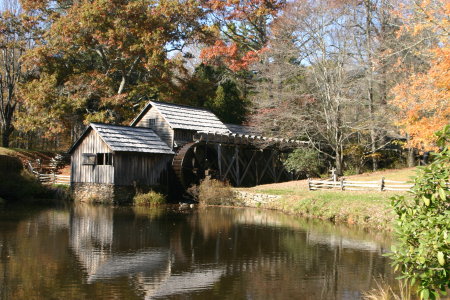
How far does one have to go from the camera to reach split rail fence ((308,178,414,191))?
22.6 m

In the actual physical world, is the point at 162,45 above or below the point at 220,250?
above

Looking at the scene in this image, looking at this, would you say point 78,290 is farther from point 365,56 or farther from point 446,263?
point 365,56

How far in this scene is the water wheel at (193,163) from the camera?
28.6 metres

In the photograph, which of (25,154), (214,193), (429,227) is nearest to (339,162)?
(214,193)

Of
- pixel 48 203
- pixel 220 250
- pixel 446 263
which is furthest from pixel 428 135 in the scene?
pixel 48 203

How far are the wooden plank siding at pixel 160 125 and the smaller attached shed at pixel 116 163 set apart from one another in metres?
0.72

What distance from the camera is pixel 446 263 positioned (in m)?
6.70

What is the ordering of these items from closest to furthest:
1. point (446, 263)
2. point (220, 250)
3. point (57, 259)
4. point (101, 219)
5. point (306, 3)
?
point (446, 263) < point (57, 259) < point (220, 250) < point (101, 219) < point (306, 3)

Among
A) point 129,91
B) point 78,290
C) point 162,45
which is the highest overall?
point 162,45

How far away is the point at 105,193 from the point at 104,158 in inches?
77.8

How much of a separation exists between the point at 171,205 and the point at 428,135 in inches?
561

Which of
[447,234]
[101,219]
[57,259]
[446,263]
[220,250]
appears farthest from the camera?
[101,219]

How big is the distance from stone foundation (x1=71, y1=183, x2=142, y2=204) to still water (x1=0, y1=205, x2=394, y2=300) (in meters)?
6.10

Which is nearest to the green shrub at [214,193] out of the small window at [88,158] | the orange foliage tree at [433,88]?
the small window at [88,158]
